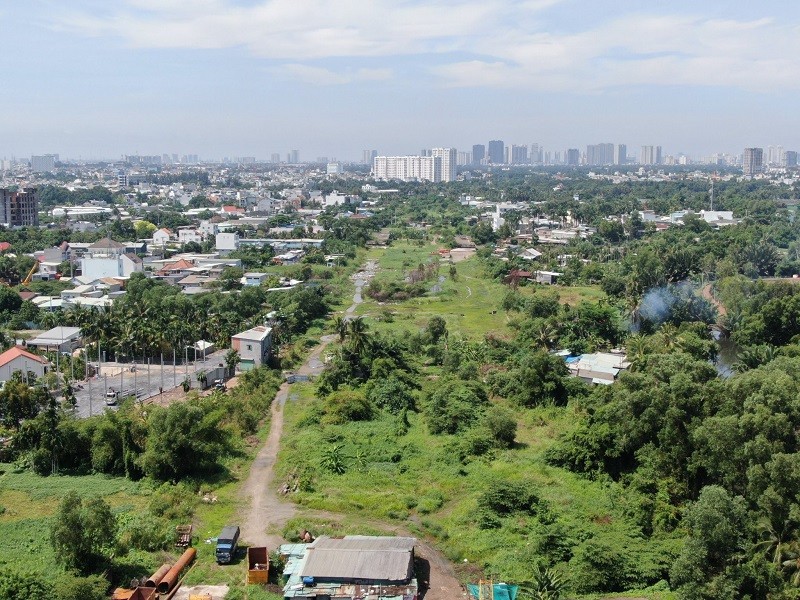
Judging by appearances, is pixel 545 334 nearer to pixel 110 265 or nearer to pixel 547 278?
pixel 547 278

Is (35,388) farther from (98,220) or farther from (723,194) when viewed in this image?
(723,194)

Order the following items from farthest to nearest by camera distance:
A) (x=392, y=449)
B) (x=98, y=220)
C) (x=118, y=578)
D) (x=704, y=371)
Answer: (x=98, y=220), (x=392, y=449), (x=704, y=371), (x=118, y=578)

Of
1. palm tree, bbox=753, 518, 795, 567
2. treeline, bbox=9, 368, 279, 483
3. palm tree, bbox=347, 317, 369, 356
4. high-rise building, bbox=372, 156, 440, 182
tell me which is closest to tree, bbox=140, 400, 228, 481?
treeline, bbox=9, 368, 279, 483

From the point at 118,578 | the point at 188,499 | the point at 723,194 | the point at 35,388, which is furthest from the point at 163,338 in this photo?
the point at 723,194

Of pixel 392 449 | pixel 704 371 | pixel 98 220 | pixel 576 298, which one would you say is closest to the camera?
pixel 704 371

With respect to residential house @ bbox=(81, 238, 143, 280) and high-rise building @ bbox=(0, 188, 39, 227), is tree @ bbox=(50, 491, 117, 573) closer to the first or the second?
residential house @ bbox=(81, 238, 143, 280)

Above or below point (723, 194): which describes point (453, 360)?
below
